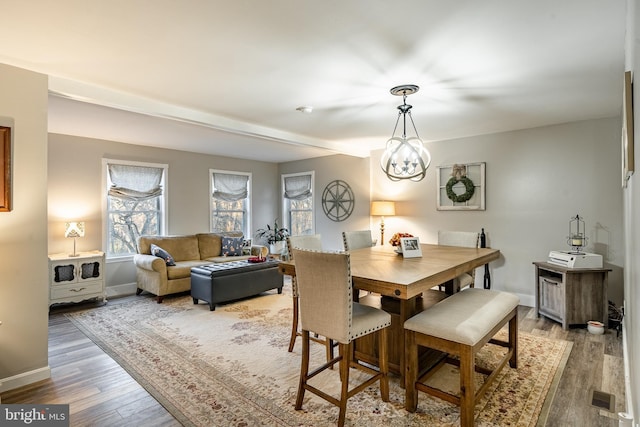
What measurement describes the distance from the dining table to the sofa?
2696 millimetres

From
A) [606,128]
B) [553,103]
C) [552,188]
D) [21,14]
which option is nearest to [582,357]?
[552,188]

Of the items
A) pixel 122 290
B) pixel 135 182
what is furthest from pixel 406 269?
pixel 135 182

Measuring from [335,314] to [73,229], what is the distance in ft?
13.5

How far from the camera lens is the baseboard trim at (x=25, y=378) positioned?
7.77 feet

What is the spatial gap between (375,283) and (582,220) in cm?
350

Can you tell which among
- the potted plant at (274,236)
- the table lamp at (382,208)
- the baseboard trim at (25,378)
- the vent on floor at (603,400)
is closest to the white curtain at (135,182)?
the potted plant at (274,236)

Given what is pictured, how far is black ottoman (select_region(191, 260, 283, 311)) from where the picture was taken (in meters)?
4.28

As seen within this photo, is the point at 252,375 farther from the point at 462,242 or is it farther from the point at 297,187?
the point at 297,187

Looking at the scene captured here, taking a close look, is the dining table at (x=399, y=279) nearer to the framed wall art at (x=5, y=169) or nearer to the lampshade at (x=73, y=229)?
the framed wall art at (x=5, y=169)

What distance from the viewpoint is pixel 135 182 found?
17.6ft

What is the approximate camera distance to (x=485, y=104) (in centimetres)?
340

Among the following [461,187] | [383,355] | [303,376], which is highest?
[461,187]

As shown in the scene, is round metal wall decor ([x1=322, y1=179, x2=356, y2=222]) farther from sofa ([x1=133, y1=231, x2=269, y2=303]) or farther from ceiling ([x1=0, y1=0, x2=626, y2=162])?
ceiling ([x1=0, y1=0, x2=626, y2=162])

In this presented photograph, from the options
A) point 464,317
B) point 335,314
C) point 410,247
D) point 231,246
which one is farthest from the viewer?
point 231,246
